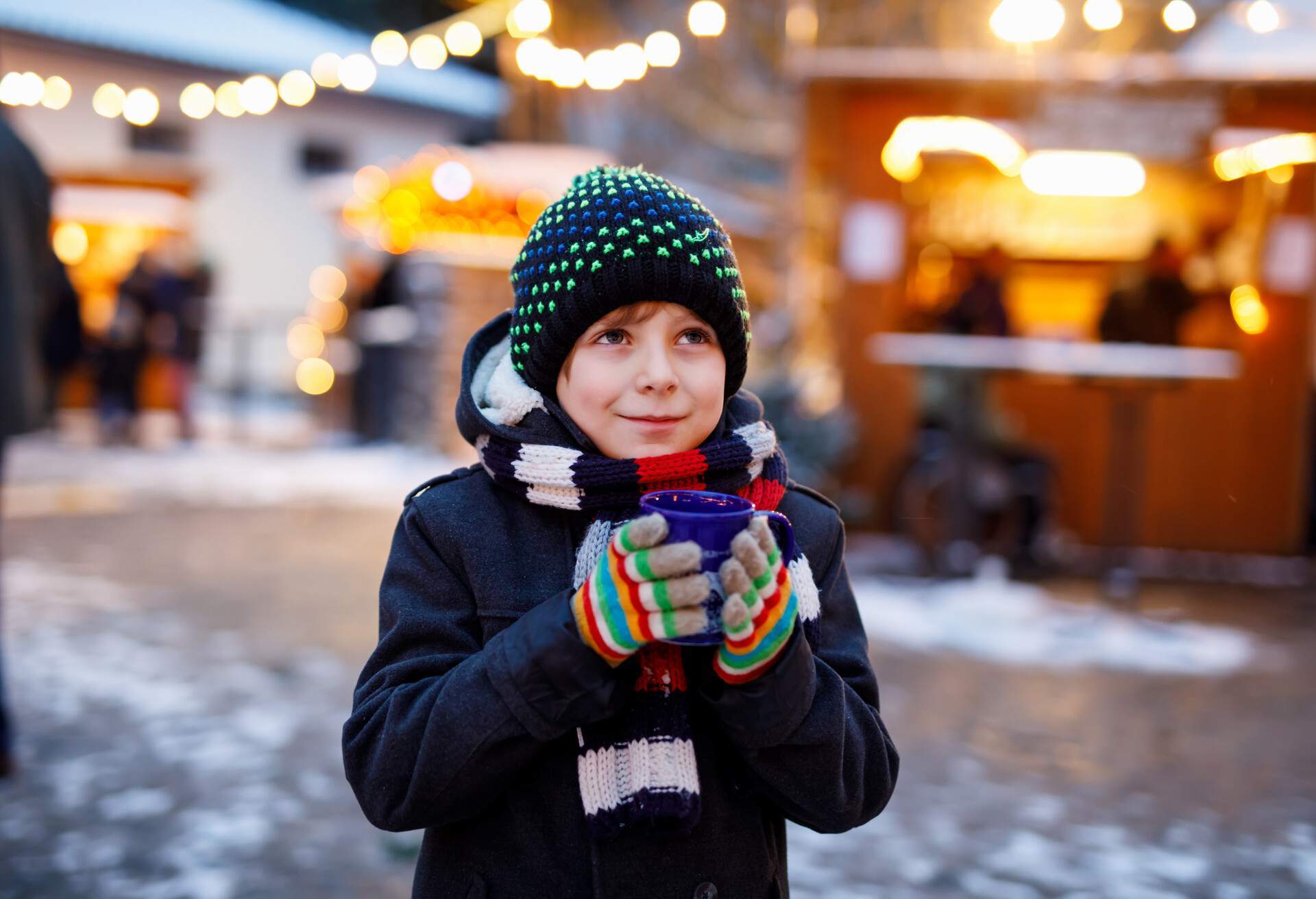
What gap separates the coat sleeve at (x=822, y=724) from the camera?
127cm

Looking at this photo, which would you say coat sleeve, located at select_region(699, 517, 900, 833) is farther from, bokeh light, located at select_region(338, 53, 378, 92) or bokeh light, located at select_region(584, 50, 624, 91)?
bokeh light, located at select_region(584, 50, 624, 91)

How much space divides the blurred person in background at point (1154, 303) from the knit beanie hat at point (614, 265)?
258 inches

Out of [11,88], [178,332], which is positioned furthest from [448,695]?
[178,332]

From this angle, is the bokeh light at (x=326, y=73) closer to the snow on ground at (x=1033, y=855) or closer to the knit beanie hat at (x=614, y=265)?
the snow on ground at (x=1033, y=855)

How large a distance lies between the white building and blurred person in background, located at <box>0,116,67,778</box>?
36.9ft

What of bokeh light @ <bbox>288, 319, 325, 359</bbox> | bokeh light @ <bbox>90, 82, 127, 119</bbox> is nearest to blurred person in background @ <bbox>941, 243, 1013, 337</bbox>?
bokeh light @ <bbox>90, 82, 127, 119</bbox>

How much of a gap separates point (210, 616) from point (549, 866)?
4.51 meters

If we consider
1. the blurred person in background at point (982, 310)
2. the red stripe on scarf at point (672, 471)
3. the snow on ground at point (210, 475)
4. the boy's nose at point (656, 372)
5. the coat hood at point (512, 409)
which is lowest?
the snow on ground at point (210, 475)

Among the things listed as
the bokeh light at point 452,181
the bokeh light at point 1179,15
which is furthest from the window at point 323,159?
the bokeh light at point 1179,15

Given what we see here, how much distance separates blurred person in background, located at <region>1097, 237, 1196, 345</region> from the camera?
742 centimetres

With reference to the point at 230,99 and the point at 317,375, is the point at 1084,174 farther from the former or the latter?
the point at 317,375

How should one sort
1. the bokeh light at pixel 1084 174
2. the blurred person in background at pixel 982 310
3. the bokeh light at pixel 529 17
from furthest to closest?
the bokeh light at pixel 1084 174 < the blurred person in background at pixel 982 310 < the bokeh light at pixel 529 17

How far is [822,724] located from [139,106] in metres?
5.84

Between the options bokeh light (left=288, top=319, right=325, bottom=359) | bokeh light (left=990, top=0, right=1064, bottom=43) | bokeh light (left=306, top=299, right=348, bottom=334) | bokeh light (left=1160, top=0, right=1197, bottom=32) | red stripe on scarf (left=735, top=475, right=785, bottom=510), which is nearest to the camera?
red stripe on scarf (left=735, top=475, right=785, bottom=510)
